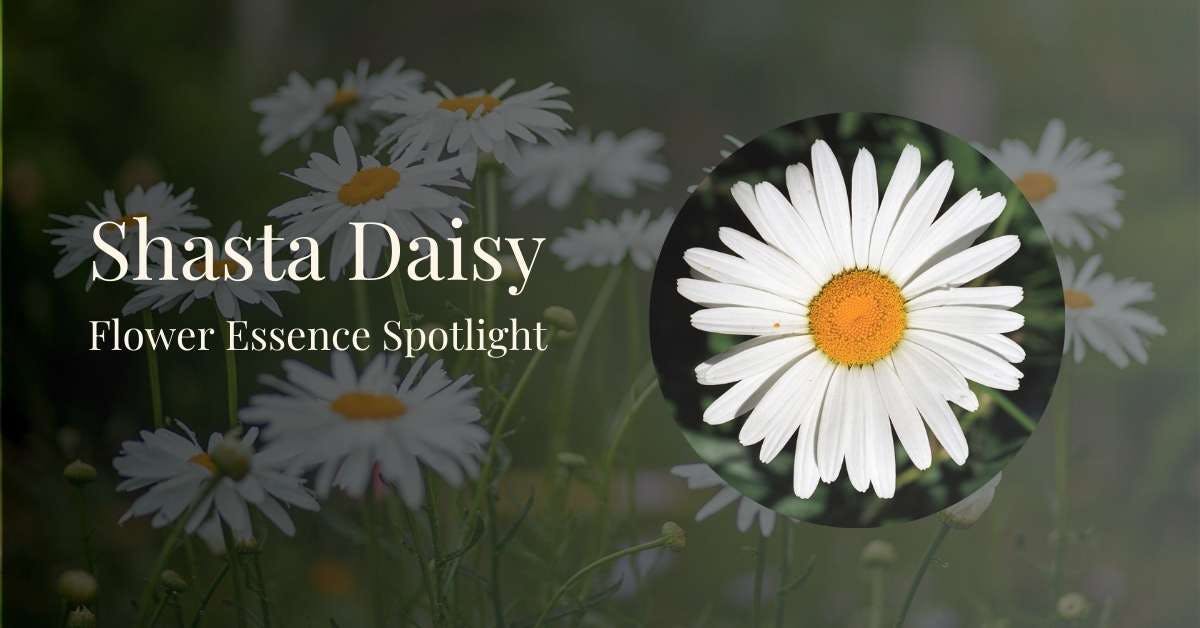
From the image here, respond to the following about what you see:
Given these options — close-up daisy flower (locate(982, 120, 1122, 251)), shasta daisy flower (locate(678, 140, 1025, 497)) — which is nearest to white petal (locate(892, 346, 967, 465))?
shasta daisy flower (locate(678, 140, 1025, 497))

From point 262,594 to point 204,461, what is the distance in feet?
0.44

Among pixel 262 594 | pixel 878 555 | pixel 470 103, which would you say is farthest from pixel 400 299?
pixel 878 555

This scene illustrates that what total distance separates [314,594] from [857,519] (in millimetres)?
538

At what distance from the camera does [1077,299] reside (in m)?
1.04

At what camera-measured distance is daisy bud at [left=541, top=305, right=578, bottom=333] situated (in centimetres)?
98

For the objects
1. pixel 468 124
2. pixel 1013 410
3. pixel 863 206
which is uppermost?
pixel 468 124

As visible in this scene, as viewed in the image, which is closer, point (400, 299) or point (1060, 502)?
point (400, 299)

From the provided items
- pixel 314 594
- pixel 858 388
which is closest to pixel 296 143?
pixel 314 594

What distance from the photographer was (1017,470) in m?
1.04

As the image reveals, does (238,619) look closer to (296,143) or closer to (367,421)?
(367,421)

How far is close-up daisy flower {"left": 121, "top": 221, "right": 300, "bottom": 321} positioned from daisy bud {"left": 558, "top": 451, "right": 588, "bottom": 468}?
0.30m

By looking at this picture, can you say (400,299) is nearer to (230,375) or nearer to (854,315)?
(230,375)

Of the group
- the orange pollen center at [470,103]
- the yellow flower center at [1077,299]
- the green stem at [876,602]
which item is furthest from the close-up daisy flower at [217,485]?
the yellow flower center at [1077,299]

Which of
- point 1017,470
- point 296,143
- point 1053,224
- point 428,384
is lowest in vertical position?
point 1017,470
